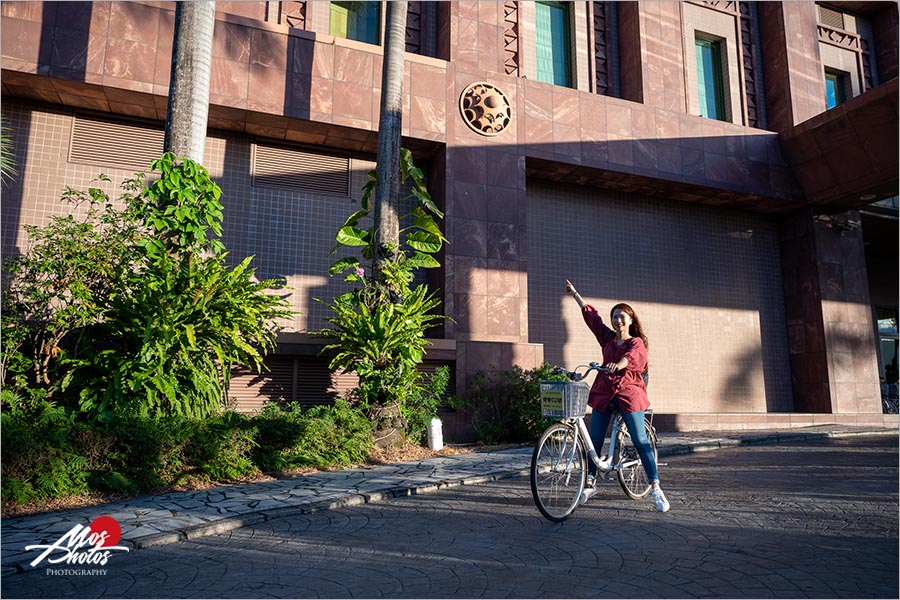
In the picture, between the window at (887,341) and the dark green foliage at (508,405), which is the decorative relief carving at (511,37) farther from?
the window at (887,341)

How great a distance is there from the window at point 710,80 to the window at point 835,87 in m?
4.06

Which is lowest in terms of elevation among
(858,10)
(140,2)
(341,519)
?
(341,519)

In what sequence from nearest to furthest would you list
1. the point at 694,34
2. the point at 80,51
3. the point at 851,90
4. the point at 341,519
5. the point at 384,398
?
the point at 341,519
the point at 384,398
the point at 80,51
the point at 694,34
the point at 851,90

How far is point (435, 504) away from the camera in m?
6.23

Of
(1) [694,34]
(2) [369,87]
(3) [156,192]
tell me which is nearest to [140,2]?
(2) [369,87]

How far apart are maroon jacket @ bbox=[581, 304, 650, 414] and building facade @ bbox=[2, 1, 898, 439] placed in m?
5.86

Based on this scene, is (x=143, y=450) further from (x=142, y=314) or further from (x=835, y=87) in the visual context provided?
(x=835, y=87)

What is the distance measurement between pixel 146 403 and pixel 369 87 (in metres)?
7.92

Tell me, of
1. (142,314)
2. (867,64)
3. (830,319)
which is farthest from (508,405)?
(867,64)

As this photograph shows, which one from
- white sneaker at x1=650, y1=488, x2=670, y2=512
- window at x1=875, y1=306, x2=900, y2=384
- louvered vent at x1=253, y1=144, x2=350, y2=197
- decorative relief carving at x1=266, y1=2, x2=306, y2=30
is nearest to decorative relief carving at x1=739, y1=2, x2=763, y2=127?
window at x1=875, y1=306, x2=900, y2=384

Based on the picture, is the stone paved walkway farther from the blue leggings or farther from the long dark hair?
the long dark hair

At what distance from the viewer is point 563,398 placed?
5.33 meters

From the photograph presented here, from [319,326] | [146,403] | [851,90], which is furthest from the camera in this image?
[851,90]

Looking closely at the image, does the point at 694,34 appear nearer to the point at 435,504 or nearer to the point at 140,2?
the point at 140,2
